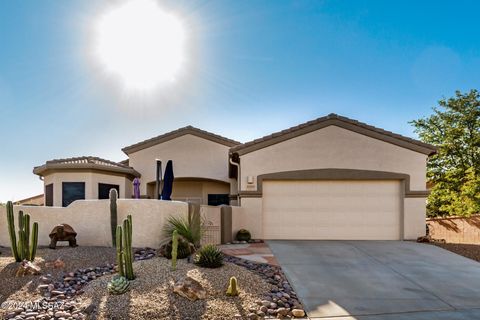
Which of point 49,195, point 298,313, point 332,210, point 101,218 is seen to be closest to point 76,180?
point 49,195

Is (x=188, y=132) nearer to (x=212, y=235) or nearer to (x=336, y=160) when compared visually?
(x=212, y=235)

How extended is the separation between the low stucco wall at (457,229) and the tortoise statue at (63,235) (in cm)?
1700

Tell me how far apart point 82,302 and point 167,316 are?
A: 5.81 ft

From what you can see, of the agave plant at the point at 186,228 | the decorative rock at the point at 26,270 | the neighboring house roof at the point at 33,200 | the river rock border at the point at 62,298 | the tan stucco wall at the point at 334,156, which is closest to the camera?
the river rock border at the point at 62,298

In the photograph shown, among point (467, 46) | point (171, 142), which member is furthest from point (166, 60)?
point (467, 46)

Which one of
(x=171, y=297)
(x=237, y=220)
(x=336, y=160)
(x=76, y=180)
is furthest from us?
(x=76, y=180)

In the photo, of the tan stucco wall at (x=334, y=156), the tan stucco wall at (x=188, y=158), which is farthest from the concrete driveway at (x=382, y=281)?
the tan stucco wall at (x=188, y=158)

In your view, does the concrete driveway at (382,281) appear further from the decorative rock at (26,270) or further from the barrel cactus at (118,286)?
the decorative rock at (26,270)

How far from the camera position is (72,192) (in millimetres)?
14625

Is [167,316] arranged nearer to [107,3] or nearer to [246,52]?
[107,3]

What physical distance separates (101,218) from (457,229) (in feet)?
54.7

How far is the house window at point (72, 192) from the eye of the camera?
1459 centimetres

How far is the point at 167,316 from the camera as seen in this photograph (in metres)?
5.13

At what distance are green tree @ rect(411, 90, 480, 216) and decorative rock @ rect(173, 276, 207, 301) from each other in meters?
18.9
